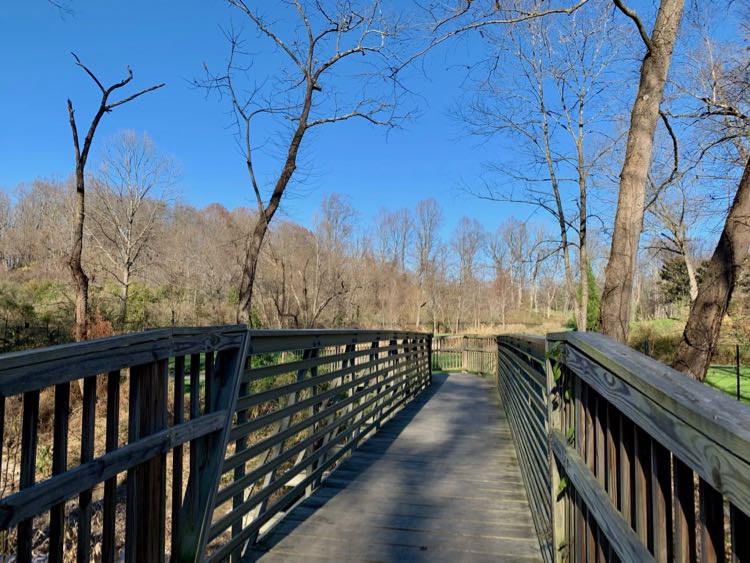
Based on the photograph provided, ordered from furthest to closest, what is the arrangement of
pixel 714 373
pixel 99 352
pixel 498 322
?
pixel 498 322 → pixel 714 373 → pixel 99 352

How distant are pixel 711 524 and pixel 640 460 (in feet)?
1.40

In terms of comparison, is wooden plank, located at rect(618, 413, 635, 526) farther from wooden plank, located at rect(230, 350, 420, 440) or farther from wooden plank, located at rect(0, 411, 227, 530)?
wooden plank, located at rect(230, 350, 420, 440)

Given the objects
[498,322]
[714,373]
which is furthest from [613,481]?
[498,322]

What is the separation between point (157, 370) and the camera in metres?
1.91

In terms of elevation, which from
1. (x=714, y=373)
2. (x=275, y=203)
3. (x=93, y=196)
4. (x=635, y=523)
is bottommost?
(x=714, y=373)

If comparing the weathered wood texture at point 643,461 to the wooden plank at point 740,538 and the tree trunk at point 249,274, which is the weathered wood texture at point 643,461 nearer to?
the wooden plank at point 740,538

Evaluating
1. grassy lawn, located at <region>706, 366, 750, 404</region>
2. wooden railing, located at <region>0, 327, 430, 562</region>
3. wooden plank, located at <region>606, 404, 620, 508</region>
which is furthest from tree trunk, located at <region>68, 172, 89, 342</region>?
grassy lawn, located at <region>706, 366, 750, 404</region>

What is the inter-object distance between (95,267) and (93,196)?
3181 mm

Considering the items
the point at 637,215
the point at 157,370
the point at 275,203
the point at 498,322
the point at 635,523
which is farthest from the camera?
the point at 498,322

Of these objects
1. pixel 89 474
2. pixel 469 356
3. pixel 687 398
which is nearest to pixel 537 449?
pixel 687 398

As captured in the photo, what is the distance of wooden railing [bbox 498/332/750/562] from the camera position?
2.99 ft

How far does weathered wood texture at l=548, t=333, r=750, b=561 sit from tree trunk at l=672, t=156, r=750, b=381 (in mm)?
3634

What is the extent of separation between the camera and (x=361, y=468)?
435 cm

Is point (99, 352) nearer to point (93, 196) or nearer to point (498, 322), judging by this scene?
point (93, 196)
